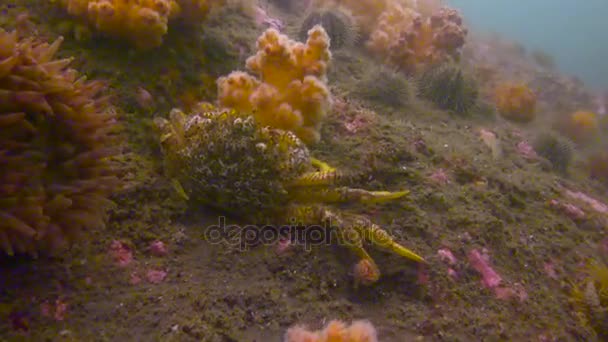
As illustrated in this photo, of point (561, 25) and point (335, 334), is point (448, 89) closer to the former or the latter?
point (335, 334)

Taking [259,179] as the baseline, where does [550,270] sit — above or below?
below

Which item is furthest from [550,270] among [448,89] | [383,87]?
[448,89]

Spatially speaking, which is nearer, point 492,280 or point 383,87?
point 492,280

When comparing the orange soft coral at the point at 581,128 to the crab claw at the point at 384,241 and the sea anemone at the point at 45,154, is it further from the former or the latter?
the sea anemone at the point at 45,154

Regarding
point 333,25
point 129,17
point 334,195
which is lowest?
point 334,195

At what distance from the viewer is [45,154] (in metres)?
2.62

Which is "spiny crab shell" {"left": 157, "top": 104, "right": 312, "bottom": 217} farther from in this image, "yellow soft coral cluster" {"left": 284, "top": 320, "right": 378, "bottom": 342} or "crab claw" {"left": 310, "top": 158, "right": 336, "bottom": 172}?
"yellow soft coral cluster" {"left": 284, "top": 320, "right": 378, "bottom": 342}

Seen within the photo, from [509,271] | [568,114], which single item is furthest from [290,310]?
[568,114]

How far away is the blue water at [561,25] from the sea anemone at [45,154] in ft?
164

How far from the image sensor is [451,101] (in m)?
6.72

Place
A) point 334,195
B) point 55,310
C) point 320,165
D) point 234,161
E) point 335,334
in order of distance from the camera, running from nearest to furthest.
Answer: point 55,310, point 335,334, point 234,161, point 334,195, point 320,165

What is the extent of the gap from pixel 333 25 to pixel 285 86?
3.11 metres

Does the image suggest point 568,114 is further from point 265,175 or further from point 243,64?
point 265,175

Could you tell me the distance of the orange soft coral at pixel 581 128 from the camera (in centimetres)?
945
